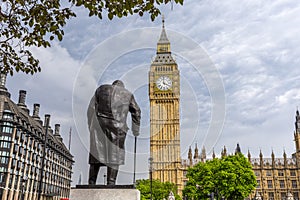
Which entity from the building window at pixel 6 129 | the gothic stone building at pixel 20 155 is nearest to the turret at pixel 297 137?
the gothic stone building at pixel 20 155

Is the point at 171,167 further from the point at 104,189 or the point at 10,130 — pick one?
the point at 104,189

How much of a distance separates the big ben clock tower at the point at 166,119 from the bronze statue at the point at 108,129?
82.9 m

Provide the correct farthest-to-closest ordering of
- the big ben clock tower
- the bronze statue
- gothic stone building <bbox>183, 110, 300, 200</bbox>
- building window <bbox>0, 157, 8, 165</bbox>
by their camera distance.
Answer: gothic stone building <bbox>183, 110, 300, 200</bbox> < the big ben clock tower < building window <bbox>0, 157, 8, 165</bbox> < the bronze statue

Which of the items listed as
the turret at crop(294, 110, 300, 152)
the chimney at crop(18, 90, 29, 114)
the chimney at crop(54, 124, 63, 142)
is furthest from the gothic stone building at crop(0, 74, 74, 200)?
the turret at crop(294, 110, 300, 152)

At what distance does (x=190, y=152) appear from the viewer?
105m

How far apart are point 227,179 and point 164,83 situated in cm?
5643

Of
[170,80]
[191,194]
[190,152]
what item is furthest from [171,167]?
[191,194]

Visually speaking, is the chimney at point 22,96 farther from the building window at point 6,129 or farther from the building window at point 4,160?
the building window at point 4,160

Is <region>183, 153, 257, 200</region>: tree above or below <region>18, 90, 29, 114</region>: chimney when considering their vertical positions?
below

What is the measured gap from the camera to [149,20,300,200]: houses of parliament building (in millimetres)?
95625

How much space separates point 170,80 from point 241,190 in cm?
5771

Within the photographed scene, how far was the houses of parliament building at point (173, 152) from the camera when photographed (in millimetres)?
95625

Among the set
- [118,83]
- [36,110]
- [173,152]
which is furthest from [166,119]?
[118,83]

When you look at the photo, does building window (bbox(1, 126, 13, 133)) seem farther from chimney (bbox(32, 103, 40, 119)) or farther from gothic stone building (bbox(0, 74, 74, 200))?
chimney (bbox(32, 103, 40, 119))
